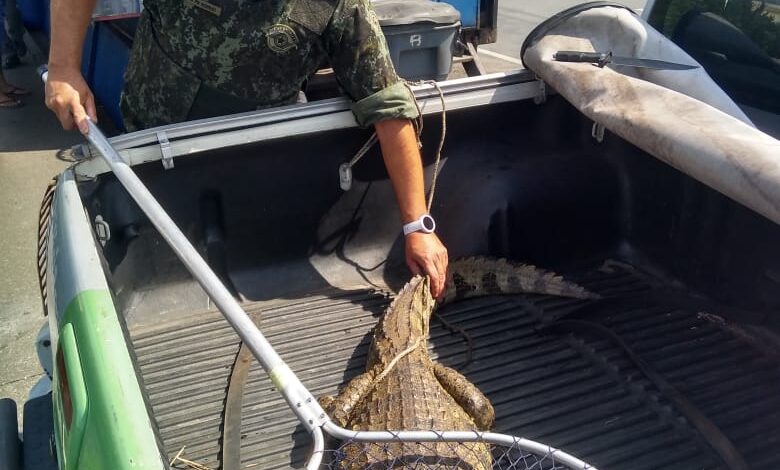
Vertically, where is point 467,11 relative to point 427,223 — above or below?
above

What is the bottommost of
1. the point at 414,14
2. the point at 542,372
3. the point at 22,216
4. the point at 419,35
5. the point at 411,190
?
the point at 22,216

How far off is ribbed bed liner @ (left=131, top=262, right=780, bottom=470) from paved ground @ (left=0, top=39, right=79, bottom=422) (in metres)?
1.27

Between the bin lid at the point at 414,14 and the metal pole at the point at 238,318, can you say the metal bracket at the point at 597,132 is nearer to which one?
the bin lid at the point at 414,14

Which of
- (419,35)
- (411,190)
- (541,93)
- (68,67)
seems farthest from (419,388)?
(419,35)

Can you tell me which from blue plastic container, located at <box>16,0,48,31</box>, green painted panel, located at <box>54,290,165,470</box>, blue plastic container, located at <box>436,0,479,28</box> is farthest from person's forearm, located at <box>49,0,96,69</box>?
blue plastic container, located at <box>16,0,48,31</box>

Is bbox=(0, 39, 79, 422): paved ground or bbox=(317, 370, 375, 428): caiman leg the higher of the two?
bbox=(317, 370, 375, 428): caiman leg

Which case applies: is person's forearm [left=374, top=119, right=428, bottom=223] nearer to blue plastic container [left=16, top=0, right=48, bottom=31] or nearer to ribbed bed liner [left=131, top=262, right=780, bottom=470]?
ribbed bed liner [left=131, top=262, right=780, bottom=470]

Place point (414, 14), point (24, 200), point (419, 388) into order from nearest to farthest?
point (419, 388) → point (414, 14) → point (24, 200)

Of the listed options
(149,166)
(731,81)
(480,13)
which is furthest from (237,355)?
(480,13)

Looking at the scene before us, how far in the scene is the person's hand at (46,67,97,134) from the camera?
2.56m

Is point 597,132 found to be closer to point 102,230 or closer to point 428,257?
point 428,257

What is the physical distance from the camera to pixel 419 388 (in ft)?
8.11

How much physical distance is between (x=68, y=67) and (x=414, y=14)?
6.01 ft

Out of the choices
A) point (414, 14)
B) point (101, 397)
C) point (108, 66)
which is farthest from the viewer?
point (108, 66)
